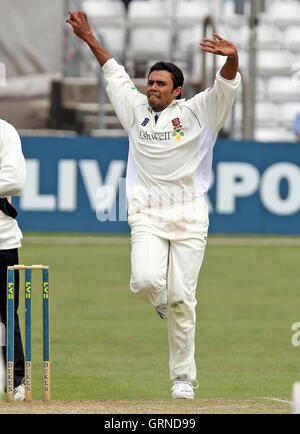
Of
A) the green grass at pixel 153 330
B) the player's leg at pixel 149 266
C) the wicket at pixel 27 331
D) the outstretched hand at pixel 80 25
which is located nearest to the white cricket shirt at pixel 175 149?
the player's leg at pixel 149 266

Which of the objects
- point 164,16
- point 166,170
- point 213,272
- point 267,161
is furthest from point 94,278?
point 164,16

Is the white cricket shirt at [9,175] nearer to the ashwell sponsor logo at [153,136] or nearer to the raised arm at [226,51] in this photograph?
the ashwell sponsor logo at [153,136]

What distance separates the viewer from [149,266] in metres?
7.37

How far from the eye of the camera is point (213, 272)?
15500 millimetres

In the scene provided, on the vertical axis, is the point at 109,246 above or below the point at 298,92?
below

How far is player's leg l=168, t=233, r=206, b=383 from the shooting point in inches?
294

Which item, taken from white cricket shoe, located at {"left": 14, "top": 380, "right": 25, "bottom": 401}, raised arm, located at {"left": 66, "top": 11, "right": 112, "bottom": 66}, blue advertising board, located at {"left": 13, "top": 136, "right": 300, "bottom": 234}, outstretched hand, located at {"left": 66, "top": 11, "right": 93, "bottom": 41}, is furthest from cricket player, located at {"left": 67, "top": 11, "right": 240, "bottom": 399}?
blue advertising board, located at {"left": 13, "top": 136, "right": 300, "bottom": 234}

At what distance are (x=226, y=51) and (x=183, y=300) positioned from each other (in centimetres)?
169

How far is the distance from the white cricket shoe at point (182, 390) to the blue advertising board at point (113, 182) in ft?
38.3

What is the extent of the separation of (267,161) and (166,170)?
1233 cm

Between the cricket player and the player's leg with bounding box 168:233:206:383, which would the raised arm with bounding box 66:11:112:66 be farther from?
the player's leg with bounding box 168:233:206:383

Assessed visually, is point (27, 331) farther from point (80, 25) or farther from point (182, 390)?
point (80, 25)

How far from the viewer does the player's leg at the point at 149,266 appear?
7.36m

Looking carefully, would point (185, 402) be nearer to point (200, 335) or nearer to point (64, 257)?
point (200, 335)
